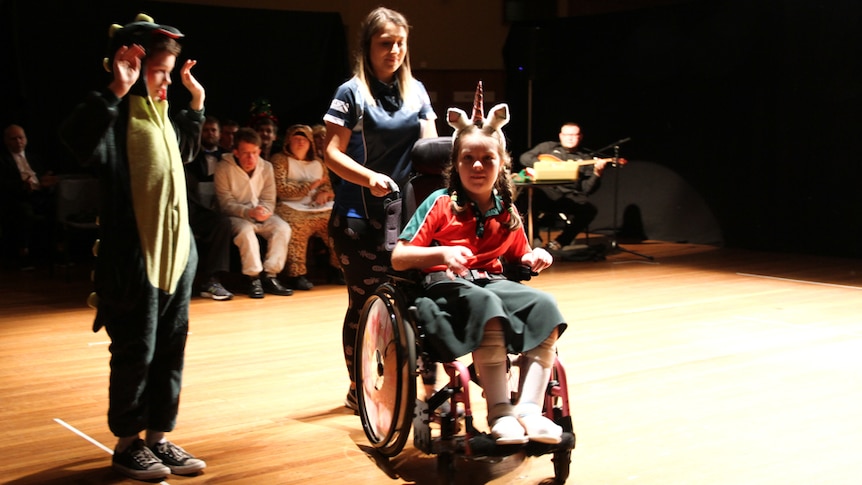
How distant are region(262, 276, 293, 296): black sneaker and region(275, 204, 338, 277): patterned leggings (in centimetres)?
17


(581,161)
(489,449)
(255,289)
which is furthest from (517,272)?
(581,161)

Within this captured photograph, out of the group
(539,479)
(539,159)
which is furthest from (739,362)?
(539,159)

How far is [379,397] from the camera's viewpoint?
2.60 meters

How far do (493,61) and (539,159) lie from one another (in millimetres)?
2856

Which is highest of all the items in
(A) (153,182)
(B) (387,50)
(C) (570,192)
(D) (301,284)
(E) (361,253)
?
(B) (387,50)

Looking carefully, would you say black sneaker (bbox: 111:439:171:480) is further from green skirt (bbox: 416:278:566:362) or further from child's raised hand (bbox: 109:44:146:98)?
child's raised hand (bbox: 109:44:146:98)

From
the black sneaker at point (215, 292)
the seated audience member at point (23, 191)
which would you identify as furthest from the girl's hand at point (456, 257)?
the seated audience member at point (23, 191)

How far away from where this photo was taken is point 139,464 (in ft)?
8.11

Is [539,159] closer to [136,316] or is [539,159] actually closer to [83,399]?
[83,399]

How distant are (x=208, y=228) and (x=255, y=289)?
1.65 ft

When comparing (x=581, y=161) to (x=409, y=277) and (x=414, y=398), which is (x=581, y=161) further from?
(x=414, y=398)

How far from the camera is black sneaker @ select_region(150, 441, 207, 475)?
8.32ft

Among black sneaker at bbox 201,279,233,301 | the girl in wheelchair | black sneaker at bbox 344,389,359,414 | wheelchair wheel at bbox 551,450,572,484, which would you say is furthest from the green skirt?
black sneaker at bbox 201,279,233,301

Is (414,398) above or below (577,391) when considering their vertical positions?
above
